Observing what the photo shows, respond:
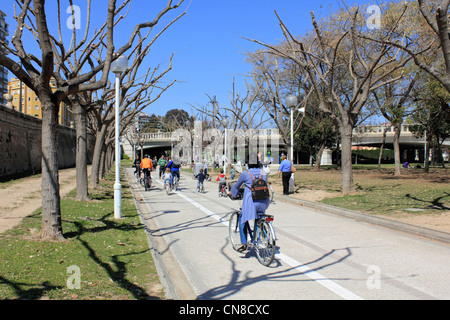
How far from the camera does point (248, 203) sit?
22.4 ft

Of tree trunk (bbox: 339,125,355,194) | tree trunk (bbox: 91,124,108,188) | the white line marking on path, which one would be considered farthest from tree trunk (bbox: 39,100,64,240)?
tree trunk (bbox: 339,125,355,194)

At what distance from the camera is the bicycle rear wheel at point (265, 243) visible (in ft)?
20.7

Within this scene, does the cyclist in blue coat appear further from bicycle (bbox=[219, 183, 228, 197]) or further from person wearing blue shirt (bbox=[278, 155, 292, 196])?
bicycle (bbox=[219, 183, 228, 197])

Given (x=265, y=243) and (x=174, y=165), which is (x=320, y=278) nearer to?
(x=265, y=243)

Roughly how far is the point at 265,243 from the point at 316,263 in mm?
919

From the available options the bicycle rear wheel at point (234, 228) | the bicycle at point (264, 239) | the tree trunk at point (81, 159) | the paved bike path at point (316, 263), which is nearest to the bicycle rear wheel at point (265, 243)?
the bicycle at point (264, 239)

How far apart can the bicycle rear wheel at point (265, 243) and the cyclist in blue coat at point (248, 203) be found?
0.21m

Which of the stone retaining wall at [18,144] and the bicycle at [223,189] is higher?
the stone retaining wall at [18,144]

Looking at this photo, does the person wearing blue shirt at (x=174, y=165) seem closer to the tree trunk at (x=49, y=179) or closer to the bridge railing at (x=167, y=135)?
the tree trunk at (x=49, y=179)

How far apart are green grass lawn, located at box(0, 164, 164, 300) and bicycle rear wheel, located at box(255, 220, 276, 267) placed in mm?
1761

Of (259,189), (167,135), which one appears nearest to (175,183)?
(259,189)
